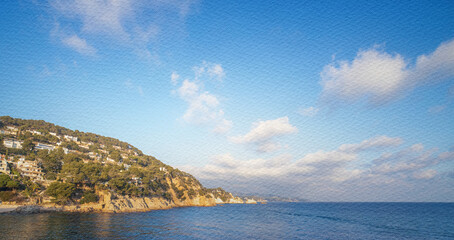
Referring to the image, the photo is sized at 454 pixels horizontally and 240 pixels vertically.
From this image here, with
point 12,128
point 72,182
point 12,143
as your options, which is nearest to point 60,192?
point 72,182

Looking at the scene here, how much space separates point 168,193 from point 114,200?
128 feet

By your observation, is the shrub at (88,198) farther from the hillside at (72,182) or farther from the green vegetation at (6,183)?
the green vegetation at (6,183)

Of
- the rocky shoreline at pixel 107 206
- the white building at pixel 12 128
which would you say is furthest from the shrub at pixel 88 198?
the white building at pixel 12 128

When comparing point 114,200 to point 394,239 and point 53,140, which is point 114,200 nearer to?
point 394,239

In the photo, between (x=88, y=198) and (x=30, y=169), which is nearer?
(x=88, y=198)

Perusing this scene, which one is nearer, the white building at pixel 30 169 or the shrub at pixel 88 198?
the shrub at pixel 88 198

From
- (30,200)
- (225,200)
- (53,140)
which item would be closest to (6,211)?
(30,200)

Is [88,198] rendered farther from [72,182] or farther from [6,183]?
[6,183]

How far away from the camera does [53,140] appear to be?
383 ft

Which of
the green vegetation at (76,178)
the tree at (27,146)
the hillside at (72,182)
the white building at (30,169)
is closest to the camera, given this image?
the hillside at (72,182)

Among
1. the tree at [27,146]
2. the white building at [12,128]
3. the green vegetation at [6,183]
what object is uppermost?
the white building at [12,128]

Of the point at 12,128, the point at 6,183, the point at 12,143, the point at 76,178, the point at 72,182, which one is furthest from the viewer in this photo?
the point at 12,128

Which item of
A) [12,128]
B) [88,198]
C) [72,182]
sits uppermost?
[12,128]

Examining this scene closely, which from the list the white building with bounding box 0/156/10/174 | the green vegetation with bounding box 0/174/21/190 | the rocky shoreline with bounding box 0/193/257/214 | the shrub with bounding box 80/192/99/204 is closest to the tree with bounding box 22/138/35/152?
the white building with bounding box 0/156/10/174
